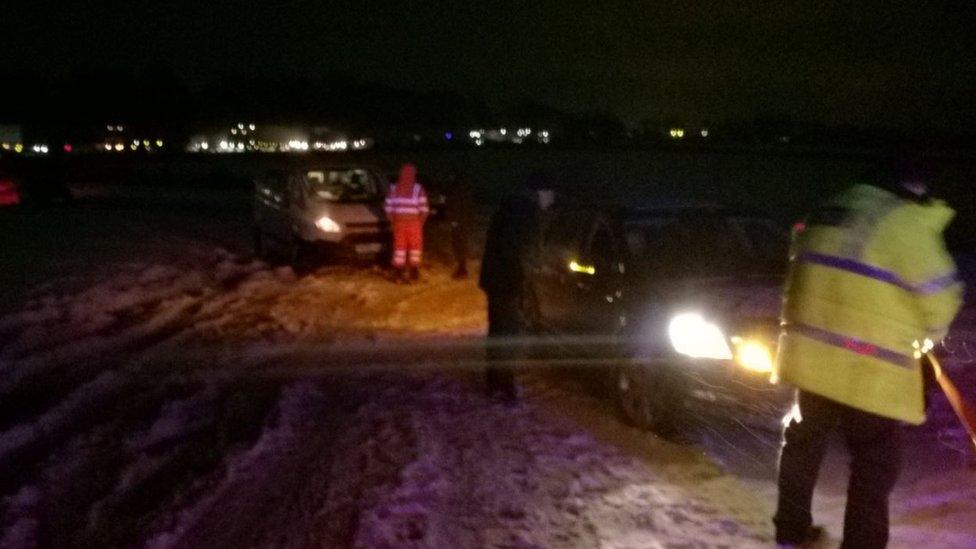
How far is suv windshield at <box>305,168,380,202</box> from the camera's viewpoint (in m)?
17.0

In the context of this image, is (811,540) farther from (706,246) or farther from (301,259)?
(301,259)

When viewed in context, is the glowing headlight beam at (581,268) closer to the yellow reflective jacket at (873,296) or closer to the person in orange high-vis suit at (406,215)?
the yellow reflective jacket at (873,296)

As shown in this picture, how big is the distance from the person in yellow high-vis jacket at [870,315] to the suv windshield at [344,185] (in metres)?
12.9

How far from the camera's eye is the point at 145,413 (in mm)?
8164

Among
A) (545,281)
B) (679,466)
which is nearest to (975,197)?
(545,281)

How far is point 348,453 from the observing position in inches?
275

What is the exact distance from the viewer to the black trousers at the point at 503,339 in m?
8.36

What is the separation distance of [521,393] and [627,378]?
127 centimetres

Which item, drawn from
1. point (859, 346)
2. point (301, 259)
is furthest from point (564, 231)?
point (301, 259)

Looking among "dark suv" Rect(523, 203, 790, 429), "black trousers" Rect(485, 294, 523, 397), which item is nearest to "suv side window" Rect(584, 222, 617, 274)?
"dark suv" Rect(523, 203, 790, 429)

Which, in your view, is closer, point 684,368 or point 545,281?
point 684,368

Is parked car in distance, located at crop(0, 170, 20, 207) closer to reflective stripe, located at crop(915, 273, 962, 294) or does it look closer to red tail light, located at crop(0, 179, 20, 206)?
red tail light, located at crop(0, 179, 20, 206)

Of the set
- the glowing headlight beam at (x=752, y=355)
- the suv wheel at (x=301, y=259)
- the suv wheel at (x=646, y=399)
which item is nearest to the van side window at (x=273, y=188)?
the suv wheel at (x=301, y=259)

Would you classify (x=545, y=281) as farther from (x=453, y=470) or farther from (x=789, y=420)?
(x=789, y=420)
